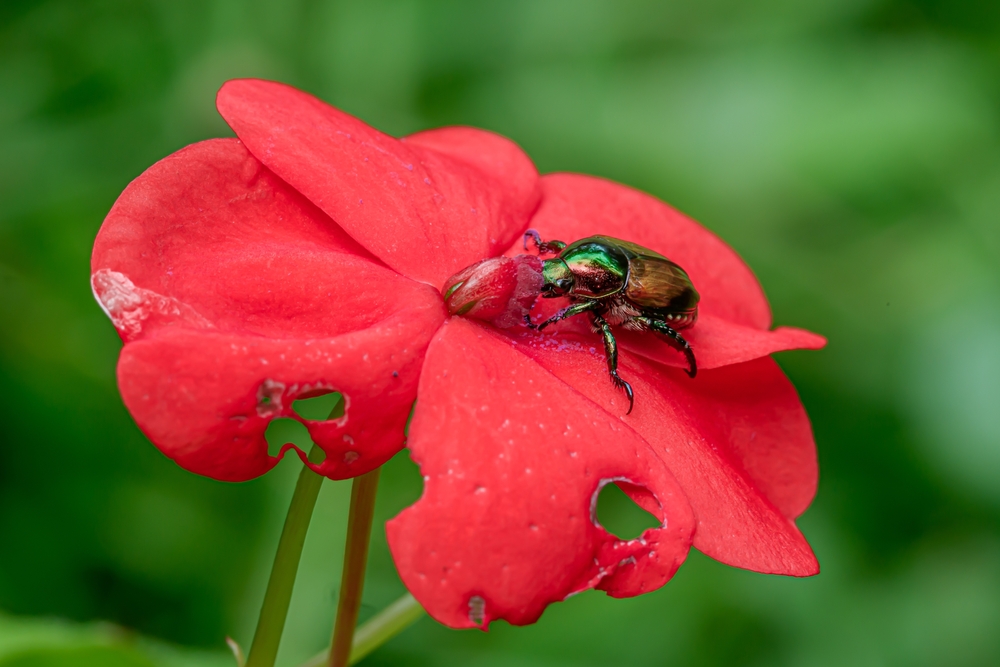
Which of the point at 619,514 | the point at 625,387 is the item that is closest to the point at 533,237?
the point at 625,387

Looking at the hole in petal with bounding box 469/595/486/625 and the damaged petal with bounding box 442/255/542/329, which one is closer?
the hole in petal with bounding box 469/595/486/625

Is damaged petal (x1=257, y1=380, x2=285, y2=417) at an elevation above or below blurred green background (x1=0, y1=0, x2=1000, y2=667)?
above

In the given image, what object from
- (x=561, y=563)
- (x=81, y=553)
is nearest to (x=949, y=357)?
(x=561, y=563)

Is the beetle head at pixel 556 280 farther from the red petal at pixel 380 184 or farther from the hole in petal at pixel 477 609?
the hole in petal at pixel 477 609

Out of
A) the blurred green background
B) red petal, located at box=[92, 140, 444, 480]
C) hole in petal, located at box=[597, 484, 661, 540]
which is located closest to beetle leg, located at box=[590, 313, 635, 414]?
red petal, located at box=[92, 140, 444, 480]

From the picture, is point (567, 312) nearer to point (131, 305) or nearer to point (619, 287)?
point (619, 287)

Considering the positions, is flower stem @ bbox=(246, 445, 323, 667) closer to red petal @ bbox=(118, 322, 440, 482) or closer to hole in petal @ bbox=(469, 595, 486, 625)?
red petal @ bbox=(118, 322, 440, 482)
